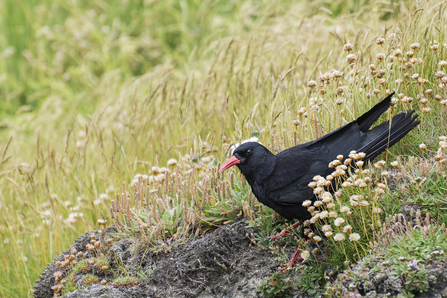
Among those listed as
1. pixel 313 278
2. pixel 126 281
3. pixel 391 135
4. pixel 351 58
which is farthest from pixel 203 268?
pixel 351 58

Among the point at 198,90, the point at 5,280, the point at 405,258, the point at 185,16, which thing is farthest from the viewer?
the point at 185,16

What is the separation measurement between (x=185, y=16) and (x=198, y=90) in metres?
3.38

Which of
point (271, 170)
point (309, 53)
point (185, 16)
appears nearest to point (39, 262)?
point (271, 170)

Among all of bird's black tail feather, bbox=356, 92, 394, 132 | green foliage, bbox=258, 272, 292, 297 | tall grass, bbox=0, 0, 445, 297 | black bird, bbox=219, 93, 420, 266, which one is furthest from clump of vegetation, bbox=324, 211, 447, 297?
tall grass, bbox=0, 0, 445, 297

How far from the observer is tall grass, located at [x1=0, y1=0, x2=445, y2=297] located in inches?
149

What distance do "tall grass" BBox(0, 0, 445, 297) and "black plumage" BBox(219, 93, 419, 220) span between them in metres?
0.33

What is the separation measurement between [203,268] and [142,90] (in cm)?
432

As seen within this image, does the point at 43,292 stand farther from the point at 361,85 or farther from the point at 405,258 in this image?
the point at 361,85

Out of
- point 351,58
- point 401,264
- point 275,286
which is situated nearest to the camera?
point 401,264

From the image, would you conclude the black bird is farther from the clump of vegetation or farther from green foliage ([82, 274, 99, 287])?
green foliage ([82, 274, 99, 287])

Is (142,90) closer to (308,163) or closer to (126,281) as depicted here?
(126,281)

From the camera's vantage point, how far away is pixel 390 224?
2.54 meters

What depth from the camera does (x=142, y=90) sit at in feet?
22.1

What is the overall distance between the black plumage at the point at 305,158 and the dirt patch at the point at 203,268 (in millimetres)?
352
